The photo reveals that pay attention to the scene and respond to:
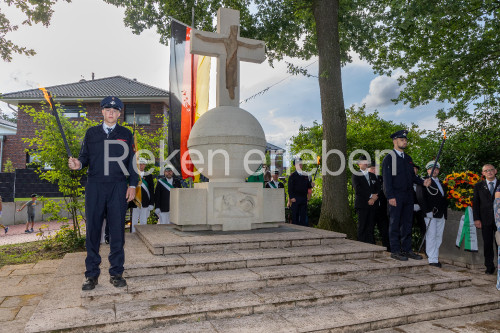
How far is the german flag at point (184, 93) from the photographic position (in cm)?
956

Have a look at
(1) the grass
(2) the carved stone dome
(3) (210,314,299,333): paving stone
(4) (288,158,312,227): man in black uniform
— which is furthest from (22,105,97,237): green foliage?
(3) (210,314,299,333): paving stone

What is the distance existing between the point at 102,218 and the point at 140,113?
75.6 feet

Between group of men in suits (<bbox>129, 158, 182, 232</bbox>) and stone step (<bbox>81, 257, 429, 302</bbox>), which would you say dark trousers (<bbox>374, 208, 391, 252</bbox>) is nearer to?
stone step (<bbox>81, 257, 429, 302</bbox>)

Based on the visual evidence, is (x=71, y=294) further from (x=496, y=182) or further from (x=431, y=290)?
(x=496, y=182)

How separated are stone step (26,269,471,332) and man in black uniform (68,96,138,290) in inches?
19.4

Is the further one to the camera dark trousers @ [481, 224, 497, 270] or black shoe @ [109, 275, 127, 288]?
dark trousers @ [481, 224, 497, 270]

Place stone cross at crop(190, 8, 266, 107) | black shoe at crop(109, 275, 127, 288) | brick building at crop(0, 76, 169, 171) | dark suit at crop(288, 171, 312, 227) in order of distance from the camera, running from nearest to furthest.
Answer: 1. black shoe at crop(109, 275, 127, 288)
2. stone cross at crop(190, 8, 266, 107)
3. dark suit at crop(288, 171, 312, 227)
4. brick building at crop(0, 76, 169, 171)

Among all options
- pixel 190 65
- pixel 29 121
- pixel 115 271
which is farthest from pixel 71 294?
pixel 29 121

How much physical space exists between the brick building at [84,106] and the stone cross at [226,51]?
17499mm

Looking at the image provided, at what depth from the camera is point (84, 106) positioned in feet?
82.8

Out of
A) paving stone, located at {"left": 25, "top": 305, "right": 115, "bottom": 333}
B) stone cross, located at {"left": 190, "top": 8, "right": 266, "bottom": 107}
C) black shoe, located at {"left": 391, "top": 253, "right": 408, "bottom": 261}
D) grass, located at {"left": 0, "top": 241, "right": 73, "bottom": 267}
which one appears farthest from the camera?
grass, located at {"left": 0, "top": 241, "right": 73, "bottom": 267}

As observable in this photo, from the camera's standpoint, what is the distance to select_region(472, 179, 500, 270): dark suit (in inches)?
253

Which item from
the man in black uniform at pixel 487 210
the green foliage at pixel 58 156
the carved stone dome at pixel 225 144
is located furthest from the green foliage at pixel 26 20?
the man in black uniform at pixel 487 210

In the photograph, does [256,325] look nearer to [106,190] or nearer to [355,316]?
[355,316]
